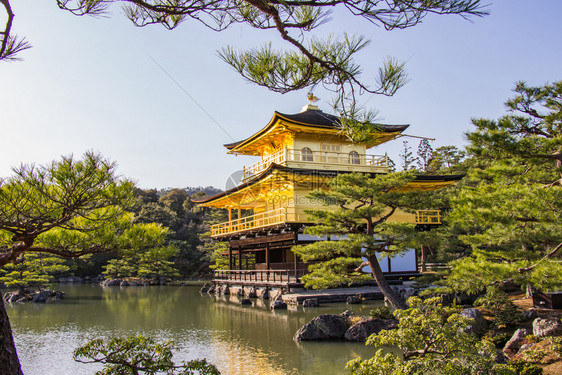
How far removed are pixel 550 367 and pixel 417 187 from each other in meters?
14.9

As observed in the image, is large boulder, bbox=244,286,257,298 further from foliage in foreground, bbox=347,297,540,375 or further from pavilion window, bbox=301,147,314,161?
foliage in foreground, bbox=347,297,540,375

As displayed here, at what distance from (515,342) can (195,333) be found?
7.24 meters

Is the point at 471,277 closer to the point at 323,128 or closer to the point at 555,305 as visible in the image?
the point at 555,305

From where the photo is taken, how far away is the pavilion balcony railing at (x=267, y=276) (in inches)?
659

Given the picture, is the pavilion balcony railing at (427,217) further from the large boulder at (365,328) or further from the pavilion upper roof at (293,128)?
the large boulder at (365,328)

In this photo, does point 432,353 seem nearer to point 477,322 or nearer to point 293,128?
→ point 477,322

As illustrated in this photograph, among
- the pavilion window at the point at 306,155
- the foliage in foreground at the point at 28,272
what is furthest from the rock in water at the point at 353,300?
the foliage in foreground at the point at 28,272

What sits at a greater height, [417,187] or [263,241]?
[417,187]

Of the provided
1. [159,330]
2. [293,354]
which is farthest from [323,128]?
[293,354]

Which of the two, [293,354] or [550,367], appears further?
[293,354]

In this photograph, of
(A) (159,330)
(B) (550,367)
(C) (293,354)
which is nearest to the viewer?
(B) (550,367)

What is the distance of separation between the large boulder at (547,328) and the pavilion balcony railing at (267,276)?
978 centimetres

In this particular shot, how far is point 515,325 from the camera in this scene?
8.86 meters

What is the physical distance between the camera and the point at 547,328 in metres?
7.45
